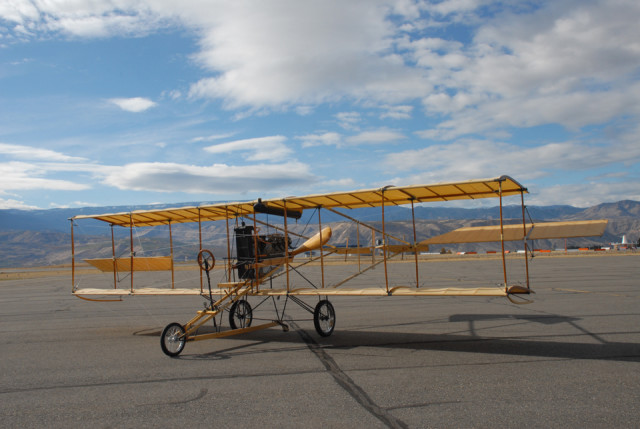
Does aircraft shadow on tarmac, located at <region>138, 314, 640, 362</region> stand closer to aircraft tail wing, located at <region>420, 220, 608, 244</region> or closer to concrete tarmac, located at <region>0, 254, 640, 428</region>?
concrete tarmac, located at <region>0, 254, 640, 428</region>

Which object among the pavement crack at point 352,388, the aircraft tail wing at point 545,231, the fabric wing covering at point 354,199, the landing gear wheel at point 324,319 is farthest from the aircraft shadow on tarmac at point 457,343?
the aircraft tail wing at point 545,231

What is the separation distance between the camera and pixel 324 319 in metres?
11.1

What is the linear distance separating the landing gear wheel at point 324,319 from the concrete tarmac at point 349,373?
240mm

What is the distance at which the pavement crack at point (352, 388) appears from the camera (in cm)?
551

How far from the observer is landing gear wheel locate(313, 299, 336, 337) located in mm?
10789

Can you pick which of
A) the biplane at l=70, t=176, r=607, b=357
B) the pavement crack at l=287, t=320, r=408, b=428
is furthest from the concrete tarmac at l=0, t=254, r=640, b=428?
the biplane at l=70, t=176, r=607, b=357

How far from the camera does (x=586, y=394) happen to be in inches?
245

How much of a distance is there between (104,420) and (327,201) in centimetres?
717

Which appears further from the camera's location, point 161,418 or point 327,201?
point 327,201

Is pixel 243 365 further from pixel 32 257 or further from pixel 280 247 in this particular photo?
pixel 32 257

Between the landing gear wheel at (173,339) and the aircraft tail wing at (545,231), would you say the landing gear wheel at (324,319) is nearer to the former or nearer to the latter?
the landing gear wheel at (173,339)

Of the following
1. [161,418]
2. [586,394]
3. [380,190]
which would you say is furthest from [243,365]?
[586,394]

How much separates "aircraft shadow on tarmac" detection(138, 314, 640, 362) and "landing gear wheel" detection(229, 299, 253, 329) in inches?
22.2

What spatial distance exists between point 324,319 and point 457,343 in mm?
3082
